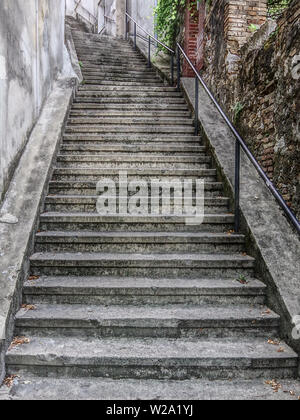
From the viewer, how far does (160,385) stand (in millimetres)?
2268

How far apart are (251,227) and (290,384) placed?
1.34 meters

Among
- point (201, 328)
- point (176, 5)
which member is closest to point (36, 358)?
point (201, 328)

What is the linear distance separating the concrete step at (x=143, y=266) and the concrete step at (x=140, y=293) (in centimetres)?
20

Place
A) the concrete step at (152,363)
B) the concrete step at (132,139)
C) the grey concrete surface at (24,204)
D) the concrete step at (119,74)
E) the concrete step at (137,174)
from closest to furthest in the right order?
the concrete step at (152,363), the grey concrete surface at (24,204), the concrete step at (137,174), the concrete step at (132,139), the concrete step at (119,74)

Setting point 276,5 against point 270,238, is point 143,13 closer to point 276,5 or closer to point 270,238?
point 276,5

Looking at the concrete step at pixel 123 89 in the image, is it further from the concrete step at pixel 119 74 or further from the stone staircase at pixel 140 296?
the stone staircase at pixel 140 296

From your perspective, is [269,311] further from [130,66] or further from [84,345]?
[130,66]

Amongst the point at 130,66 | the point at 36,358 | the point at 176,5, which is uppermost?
the point at 176,5

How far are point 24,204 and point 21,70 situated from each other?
5.34 ft

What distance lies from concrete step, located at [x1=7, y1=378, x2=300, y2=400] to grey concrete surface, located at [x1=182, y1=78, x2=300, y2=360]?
1.23 feet

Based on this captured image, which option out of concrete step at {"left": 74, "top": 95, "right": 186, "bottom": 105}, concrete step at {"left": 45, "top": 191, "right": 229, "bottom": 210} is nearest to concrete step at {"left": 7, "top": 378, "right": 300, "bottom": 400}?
concrete step at {"left": 45, "top": 191, "right": 229, "bottom": 210}

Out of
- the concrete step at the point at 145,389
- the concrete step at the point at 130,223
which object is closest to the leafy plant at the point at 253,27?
the concrete step at the point at 130,223

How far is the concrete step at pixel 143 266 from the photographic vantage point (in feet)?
9.97
